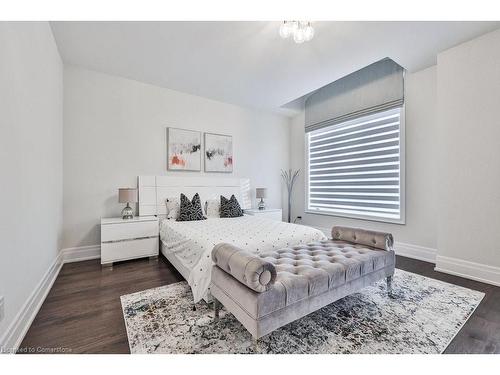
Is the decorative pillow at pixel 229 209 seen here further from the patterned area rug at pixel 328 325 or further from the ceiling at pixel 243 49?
the ceiling at pixel 243 49

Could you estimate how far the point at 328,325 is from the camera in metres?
1.71

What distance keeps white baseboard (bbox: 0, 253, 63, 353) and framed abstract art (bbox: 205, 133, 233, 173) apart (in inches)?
109

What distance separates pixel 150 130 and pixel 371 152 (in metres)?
3.87

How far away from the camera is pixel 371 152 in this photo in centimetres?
391

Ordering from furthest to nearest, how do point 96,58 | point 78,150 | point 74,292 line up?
point 78,150 → point 96,58 → point 74,292

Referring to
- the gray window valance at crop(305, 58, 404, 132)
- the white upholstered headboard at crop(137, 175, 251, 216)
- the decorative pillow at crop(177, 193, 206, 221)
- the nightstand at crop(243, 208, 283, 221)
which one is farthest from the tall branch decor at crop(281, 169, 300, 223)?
the decorative pillow at crop(177, 193, 206, 221)

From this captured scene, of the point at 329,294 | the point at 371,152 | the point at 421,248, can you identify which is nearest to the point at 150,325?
the point at 329,294

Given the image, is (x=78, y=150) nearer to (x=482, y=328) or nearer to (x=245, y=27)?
(x=245, y=27)

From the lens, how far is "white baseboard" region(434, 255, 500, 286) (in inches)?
97.0

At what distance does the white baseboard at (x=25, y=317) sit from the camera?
1.38m

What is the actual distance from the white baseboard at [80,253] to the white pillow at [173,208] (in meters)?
1.13

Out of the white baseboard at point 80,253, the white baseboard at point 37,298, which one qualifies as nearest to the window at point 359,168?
the white baseboard at point 80,253

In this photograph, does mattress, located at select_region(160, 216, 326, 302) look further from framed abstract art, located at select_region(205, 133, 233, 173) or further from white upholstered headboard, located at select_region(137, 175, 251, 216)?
framed abstract art, located at select_region(205, 133, 233, 173)

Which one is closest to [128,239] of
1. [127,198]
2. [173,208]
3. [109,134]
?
[127,198]
